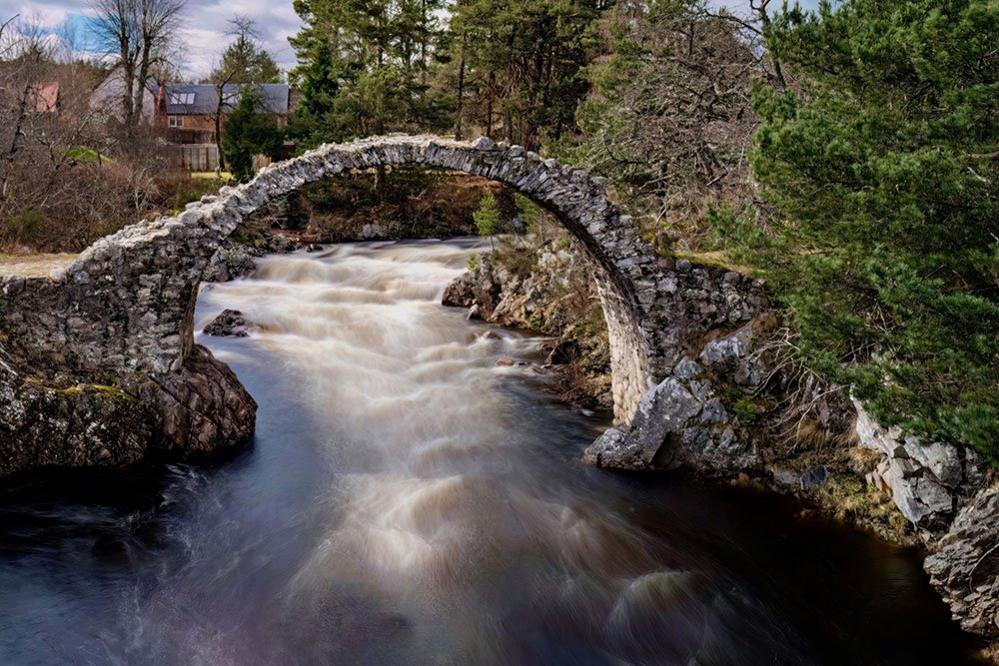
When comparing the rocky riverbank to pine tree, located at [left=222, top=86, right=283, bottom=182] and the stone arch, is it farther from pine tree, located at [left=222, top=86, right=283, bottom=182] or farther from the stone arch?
pine tree, located at [left=222, top=86, right=283, bottom=182]

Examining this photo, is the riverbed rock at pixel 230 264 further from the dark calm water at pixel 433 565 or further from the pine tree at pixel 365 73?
the dark calm water at pixel 433 565

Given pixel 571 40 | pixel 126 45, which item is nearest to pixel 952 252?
pixel 571 40

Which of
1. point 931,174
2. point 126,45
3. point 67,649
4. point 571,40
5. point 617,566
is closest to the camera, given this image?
point 931,174

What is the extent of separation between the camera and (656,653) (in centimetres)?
682

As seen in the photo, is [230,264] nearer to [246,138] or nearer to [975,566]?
[246,138]

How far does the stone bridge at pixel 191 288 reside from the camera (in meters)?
9.21

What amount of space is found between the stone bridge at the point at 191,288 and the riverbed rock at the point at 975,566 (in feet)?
13.3

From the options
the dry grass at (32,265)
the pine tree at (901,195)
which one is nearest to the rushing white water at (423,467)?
the pine tree at (901,195)

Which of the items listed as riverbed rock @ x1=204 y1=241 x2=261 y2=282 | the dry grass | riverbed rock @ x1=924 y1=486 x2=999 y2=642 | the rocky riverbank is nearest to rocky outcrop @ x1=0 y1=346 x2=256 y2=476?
the dry grass

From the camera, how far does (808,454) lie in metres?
9.25

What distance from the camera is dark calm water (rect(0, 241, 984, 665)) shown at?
6836mm

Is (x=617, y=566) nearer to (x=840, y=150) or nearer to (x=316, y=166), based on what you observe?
(x=840, y=150)

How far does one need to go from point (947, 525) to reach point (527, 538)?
16.0 feet

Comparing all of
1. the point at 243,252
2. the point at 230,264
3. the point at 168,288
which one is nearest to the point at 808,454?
the point at 168,288
